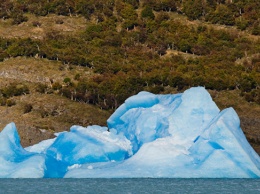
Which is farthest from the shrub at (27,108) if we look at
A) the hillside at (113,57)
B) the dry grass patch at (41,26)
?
the dry grass patch at (41,26)

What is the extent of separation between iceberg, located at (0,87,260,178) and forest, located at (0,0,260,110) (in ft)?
87.0

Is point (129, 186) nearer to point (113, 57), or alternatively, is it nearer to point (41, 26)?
point (113, 57)

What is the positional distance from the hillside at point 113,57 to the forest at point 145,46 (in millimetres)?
145

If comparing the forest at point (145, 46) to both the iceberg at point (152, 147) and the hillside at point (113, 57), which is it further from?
the iceberg at point (152, 147)

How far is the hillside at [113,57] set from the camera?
7312cm

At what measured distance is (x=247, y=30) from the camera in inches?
4141

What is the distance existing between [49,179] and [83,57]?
43362 millimetres

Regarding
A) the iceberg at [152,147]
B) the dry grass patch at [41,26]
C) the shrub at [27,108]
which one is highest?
the iceberg at [152,147]

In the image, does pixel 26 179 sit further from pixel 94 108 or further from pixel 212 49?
pixel 212 49

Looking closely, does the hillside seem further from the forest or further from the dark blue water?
the dark blue water

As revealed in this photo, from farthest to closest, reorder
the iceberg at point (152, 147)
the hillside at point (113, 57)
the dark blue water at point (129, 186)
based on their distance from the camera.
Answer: the hillside at point (113, 57), the iceberg at point (152, 147), the dark blue water at point (129, 186)

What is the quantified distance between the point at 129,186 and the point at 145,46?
2461 inches

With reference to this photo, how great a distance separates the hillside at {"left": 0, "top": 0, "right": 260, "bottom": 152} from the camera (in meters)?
73.1

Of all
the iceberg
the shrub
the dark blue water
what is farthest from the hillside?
the dark blue water
